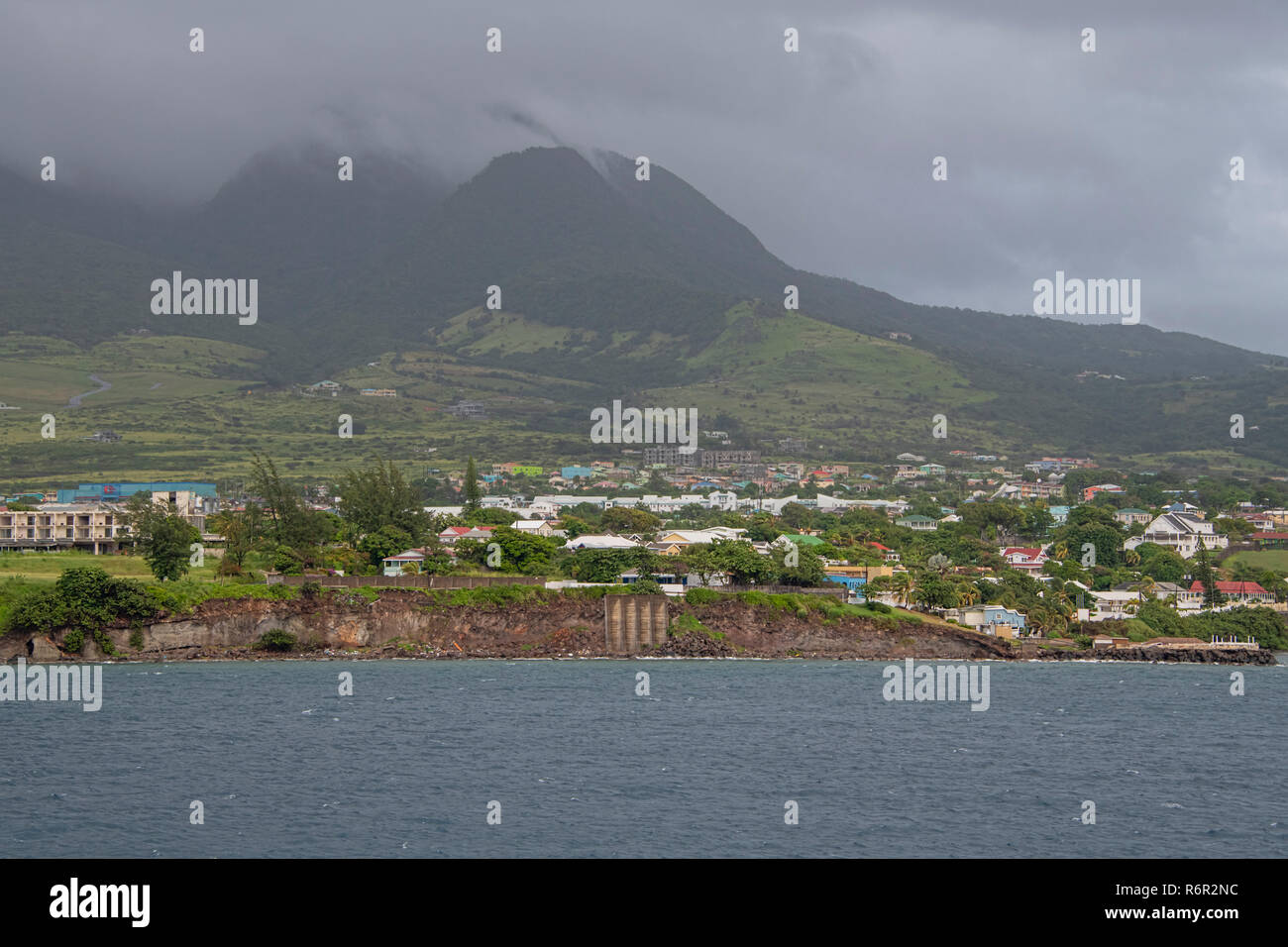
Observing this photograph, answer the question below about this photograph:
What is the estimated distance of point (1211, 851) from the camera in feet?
89.2

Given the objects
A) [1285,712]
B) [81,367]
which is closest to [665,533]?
[1285,712]

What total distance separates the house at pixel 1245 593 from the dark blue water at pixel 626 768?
26.6 m

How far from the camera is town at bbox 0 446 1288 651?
6725 centimetres

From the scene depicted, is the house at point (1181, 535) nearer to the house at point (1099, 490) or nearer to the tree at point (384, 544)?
the house at point (1099, 490)

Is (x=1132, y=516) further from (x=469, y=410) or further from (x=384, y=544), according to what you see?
(x=469, y=410)

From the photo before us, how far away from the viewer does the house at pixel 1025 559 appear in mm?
84356

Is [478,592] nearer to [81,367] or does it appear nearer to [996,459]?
[996,459]

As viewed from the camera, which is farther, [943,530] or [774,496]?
[774,496]

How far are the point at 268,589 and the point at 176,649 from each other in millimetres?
4510

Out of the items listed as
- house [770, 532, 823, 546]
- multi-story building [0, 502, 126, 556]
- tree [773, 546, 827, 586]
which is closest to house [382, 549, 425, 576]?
tree [773, 546, 827, 586]

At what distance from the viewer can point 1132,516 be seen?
115125mm

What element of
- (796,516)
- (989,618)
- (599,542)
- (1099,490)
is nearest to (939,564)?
(989,618)

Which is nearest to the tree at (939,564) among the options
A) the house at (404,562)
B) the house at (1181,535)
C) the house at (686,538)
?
the house at (686,538)
